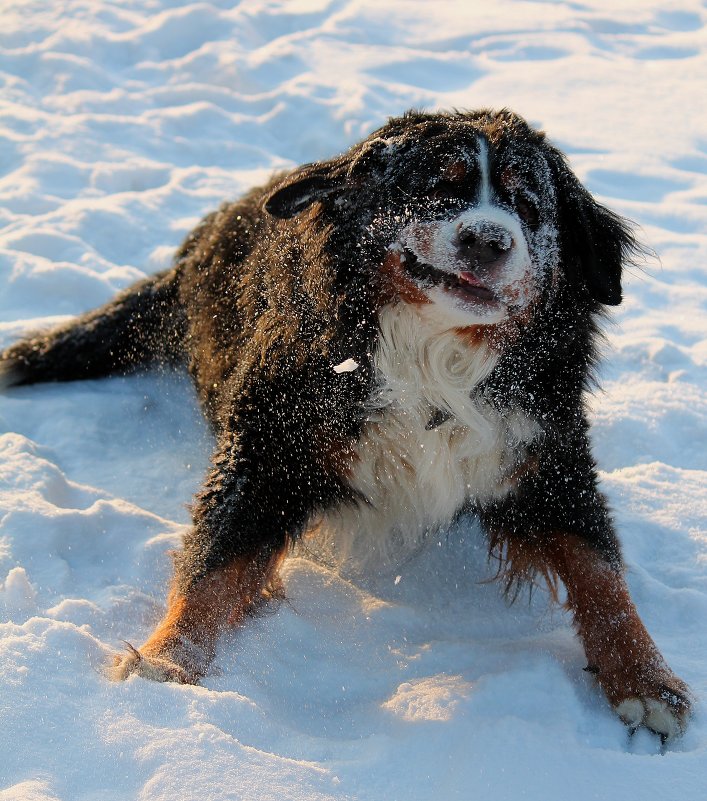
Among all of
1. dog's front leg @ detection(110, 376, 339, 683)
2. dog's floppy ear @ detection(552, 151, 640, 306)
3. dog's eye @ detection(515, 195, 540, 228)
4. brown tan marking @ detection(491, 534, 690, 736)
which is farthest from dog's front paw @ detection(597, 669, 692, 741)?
dog's eye @ detection(515, 195, 540, 228)

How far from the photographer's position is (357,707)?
108 inches

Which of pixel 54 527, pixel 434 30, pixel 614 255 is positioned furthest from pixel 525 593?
pixel 434 30

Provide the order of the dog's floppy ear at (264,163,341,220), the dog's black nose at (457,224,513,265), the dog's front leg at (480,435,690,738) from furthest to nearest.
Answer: the dog's floppy ear at (264,163,341,220), the dog's front leg at (480,435,690,738), the dog's black nose at (457,224,513,265)

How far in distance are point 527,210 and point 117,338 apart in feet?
8.25

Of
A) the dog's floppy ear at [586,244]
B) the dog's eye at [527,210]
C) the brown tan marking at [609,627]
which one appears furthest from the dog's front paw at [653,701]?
the dog's eye at [527,210]

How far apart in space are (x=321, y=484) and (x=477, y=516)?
0.59m

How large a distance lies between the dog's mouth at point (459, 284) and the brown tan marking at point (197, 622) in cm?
105

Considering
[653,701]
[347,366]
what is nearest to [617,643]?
[653,701]

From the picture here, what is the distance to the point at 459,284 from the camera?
2820 mm

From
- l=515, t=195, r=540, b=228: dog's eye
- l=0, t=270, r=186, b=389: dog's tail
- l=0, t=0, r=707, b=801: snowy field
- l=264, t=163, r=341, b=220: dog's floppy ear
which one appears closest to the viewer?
l=0, t=0, r=707, b=801: snowy field

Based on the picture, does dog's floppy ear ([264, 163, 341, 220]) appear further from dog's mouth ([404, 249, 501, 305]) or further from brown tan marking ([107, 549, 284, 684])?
brown tan marking ([107, 549, 284, 684])

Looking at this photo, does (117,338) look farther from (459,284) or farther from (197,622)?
(459,284)

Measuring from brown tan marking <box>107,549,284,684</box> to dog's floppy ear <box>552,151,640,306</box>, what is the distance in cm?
137

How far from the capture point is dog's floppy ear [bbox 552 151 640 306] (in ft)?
10.2
